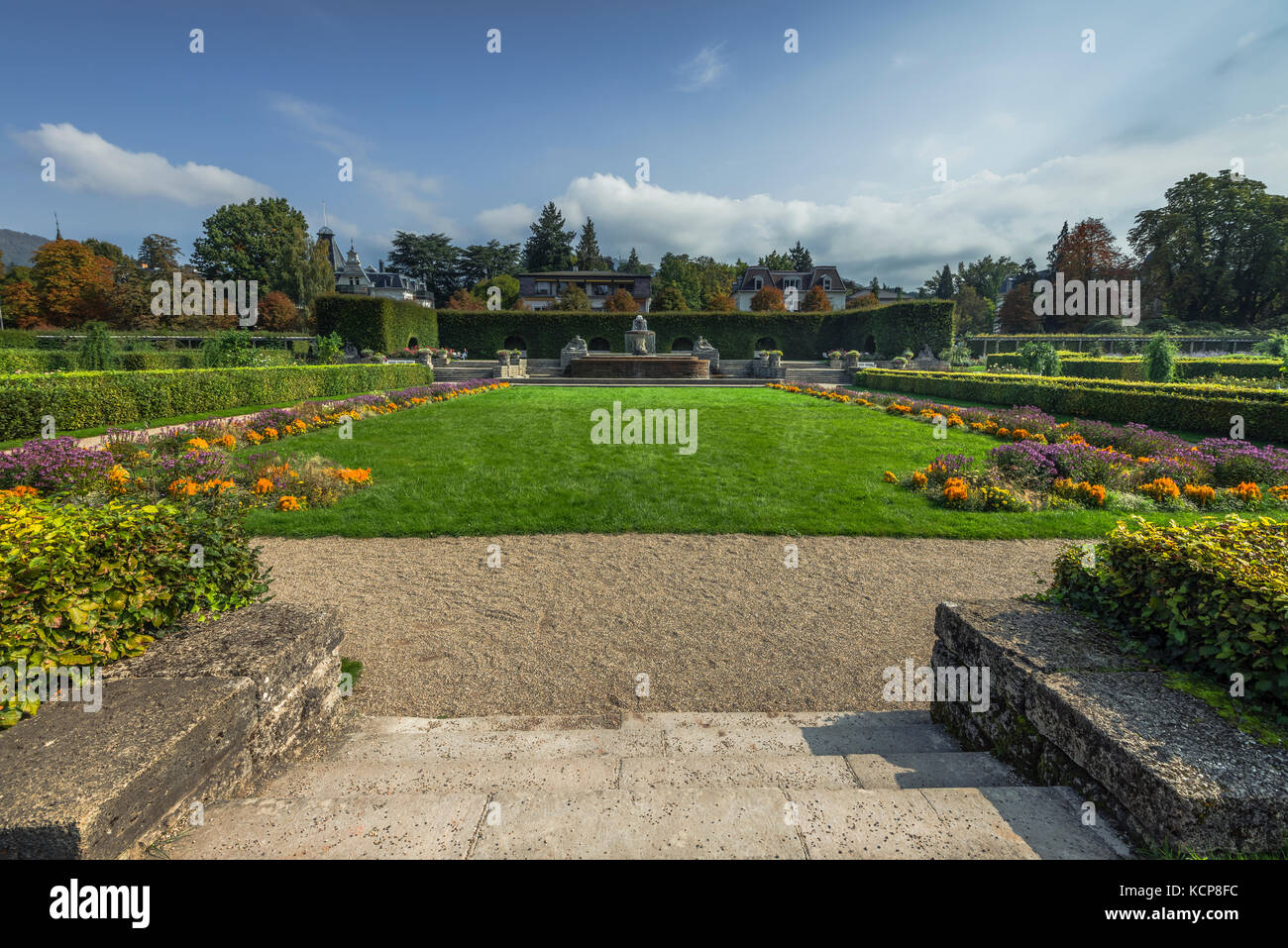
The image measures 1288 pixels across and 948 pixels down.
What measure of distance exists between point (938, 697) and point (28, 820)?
4.08 meters

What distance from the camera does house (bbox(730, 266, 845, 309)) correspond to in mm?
78000

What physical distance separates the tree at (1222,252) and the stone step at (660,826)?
6603 centimetres

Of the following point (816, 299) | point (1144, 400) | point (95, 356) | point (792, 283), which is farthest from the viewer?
point (792, 283)

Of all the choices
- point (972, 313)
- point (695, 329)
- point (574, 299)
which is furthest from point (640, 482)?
point (972, 313)

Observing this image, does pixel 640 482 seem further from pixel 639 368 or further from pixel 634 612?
pixel 639 368

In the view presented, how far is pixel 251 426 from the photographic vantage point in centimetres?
1209

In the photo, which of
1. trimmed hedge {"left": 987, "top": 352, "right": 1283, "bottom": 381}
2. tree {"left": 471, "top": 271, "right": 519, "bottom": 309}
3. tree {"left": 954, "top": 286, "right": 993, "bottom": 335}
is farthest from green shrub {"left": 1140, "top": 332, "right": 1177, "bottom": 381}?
tree {"left": 954, "top": 286, "right": 993, "bottom": 335}

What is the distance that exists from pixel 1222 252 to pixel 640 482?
64.4 m

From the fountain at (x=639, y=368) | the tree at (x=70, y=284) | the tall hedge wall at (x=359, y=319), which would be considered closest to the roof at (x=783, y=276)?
the fountain at (x=639, y=368)

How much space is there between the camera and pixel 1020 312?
66.0 m

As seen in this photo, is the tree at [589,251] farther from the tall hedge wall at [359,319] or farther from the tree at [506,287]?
Result: the tall hedge wall at [359,319]

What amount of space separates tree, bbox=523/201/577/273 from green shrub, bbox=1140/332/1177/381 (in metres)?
68.5

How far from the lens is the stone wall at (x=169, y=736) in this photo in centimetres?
168
